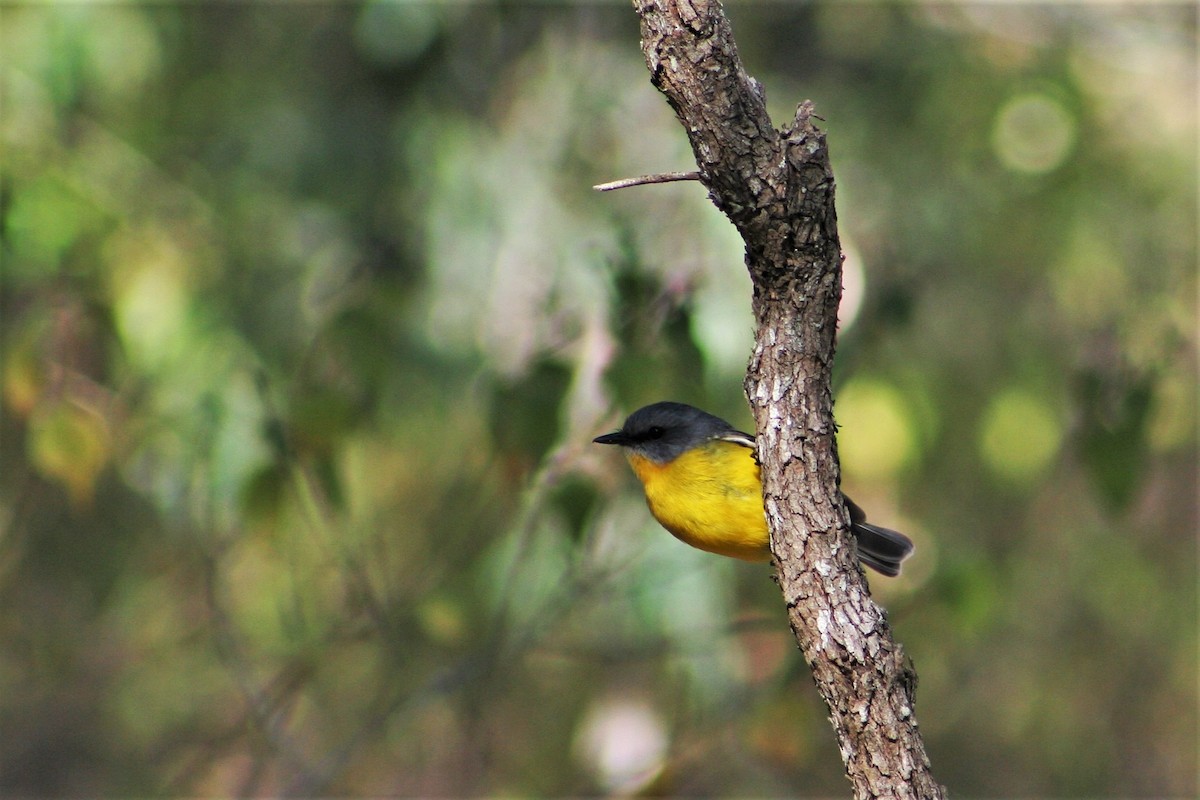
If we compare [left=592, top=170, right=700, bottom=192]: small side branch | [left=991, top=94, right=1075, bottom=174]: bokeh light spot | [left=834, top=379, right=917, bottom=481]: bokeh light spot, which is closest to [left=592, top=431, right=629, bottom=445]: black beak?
[left=834, top=379, right=917, bottom=481]: bokeh light spot

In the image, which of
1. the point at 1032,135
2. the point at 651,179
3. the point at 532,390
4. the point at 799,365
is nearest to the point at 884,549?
the point at 532,390

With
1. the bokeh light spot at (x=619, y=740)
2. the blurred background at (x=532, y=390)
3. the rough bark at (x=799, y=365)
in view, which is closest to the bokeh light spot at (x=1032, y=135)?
the blurred background at (x=532, y=390)

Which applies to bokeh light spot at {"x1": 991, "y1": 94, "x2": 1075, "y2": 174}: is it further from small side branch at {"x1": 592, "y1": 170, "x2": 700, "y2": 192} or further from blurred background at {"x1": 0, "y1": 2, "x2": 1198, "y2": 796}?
small side branch at {"x1": 592, "y1": 170, "x2": 700, "y2": 192}

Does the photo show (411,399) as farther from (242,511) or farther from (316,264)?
(242,511)

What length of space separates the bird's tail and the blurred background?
0.35 m

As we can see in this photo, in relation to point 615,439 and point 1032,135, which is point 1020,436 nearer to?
point 1032,135

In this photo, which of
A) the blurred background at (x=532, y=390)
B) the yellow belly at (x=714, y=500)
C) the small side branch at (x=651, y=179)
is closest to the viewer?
the small side branch at (x=651, y=179)

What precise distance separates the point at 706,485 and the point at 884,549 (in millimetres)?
825

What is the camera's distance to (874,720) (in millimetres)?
2410

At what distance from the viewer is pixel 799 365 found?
8.09ft

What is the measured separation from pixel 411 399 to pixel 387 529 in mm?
2112

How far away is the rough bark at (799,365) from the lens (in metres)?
2.36

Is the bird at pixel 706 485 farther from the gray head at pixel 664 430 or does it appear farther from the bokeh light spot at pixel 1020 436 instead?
the bokeh light spot at pixel 1020 436

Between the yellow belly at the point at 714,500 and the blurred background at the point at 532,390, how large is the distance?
0.27 meters
